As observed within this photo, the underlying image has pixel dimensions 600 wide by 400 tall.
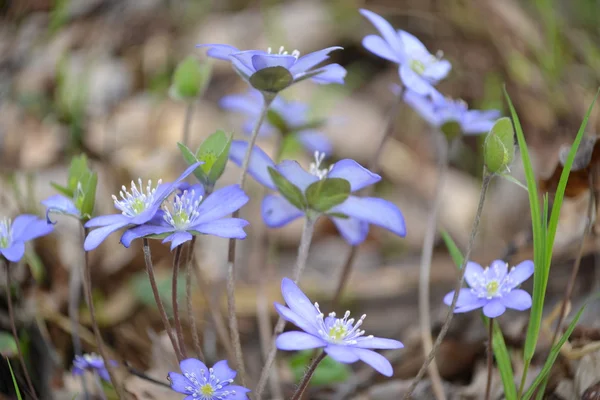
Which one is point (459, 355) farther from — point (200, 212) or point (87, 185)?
point (87, 185)

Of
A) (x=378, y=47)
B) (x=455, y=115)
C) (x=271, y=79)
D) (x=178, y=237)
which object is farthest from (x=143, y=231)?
(x=455, y=115)

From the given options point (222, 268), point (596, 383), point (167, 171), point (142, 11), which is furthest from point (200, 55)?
point (596, 383)

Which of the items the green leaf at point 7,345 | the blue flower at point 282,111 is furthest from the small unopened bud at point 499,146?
the green leaf at point 7,345

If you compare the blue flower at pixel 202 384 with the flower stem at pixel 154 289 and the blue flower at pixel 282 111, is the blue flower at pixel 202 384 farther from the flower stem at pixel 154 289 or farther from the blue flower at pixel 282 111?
the blue flower at pixel 282 111

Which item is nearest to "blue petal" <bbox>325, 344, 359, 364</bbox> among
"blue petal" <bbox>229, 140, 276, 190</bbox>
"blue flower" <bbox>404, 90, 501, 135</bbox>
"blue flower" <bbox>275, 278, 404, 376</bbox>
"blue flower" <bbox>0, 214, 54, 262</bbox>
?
"blue flower" <bbox>275, 278, 404, 376</bbox>

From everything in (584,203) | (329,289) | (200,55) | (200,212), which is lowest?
(329,289)
